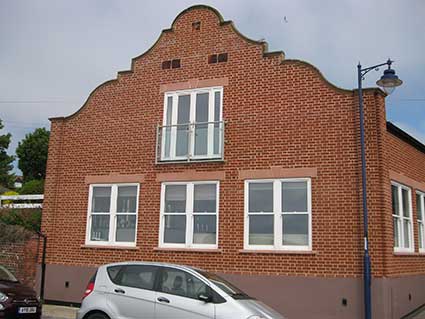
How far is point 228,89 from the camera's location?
15055 mm

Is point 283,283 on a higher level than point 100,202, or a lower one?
lower

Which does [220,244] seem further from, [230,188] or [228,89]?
[228,89]

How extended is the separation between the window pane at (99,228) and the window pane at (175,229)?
6.89ft

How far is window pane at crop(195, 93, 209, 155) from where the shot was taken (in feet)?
49.0

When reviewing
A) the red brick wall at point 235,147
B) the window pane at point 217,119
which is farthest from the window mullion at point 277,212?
the window pane at point 217,119

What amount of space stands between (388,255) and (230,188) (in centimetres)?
449

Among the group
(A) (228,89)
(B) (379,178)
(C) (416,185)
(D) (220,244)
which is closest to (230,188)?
(D) (220,244)

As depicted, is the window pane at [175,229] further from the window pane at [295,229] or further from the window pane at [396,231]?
the window pane at [396,231]

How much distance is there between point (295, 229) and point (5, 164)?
35.4 metres

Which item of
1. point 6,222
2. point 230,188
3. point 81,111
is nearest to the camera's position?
point 230,188

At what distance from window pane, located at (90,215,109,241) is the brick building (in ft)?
0.11

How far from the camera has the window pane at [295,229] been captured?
1344cm

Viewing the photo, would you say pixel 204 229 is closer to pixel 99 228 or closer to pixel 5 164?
pixel 99 228

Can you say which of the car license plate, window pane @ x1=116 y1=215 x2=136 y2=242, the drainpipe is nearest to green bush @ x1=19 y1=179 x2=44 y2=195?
the drainpipe
